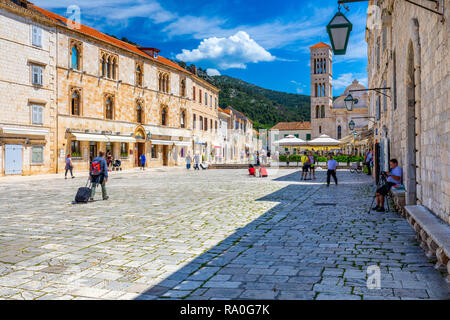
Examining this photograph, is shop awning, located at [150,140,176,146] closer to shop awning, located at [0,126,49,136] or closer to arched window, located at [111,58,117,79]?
arched window, located at [111,58,117,79]

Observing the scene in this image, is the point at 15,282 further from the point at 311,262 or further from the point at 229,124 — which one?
the point at 229,124

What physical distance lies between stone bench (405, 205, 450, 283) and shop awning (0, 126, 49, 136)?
2385cm

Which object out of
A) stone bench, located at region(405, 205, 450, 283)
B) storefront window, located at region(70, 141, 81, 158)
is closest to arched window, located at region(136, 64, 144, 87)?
storefront window, located at region(70, 141, 81, 158)

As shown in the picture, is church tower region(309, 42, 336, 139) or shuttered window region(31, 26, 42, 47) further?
church tower region(309, 42, 336, 139)

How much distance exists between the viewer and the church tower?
73.1 metres

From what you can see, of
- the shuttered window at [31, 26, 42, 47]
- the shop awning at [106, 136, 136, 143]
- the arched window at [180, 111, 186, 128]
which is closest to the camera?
the shuttered window at [31, 26, 42, 47]

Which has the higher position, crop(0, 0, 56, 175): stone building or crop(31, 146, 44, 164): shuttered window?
crop(0, 0, 56, 175): stone building

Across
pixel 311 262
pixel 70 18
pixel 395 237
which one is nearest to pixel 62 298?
pixel 311 262

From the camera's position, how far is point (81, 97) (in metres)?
29.2

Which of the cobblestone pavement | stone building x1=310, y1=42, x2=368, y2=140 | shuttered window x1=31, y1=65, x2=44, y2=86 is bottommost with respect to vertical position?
the cobblestone pavement

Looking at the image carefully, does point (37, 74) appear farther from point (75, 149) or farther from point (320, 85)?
point (320, 85)

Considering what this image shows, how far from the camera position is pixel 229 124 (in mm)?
59469

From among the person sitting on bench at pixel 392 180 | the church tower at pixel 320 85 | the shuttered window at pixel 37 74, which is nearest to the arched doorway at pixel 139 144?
the shuttered window at pixel 37 74
